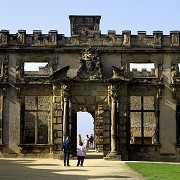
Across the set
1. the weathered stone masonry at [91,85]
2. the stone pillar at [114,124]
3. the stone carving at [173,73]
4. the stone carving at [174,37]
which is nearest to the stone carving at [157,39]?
the weathered stone masonry at [91,85]

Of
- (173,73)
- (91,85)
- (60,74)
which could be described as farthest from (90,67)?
(173,73)

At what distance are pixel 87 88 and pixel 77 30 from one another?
23.9 feet

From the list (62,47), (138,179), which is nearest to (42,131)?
(62,47)

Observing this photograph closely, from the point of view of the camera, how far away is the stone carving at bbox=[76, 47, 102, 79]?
25734 mm

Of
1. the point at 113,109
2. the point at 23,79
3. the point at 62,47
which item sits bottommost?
the point at 113,109

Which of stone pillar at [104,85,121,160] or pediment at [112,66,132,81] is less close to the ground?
pediment at [112,66,132,81]

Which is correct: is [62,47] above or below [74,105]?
above

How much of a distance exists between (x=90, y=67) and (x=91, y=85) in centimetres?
95

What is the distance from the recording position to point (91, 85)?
25.8 m

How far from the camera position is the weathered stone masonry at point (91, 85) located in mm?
25672

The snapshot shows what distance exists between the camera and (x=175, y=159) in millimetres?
25891

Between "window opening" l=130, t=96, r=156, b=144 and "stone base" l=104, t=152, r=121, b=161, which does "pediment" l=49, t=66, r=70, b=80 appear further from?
"window opening" l=130, t=96, r=156, b=144

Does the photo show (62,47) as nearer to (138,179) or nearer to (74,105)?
(74,105)

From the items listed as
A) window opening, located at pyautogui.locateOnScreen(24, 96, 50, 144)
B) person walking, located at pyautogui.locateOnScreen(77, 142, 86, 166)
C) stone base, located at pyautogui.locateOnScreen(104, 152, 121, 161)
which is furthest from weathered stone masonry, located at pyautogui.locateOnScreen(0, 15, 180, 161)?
window opening, located at pyautogui.locateOnScreen(24, 96, 50, 144)
